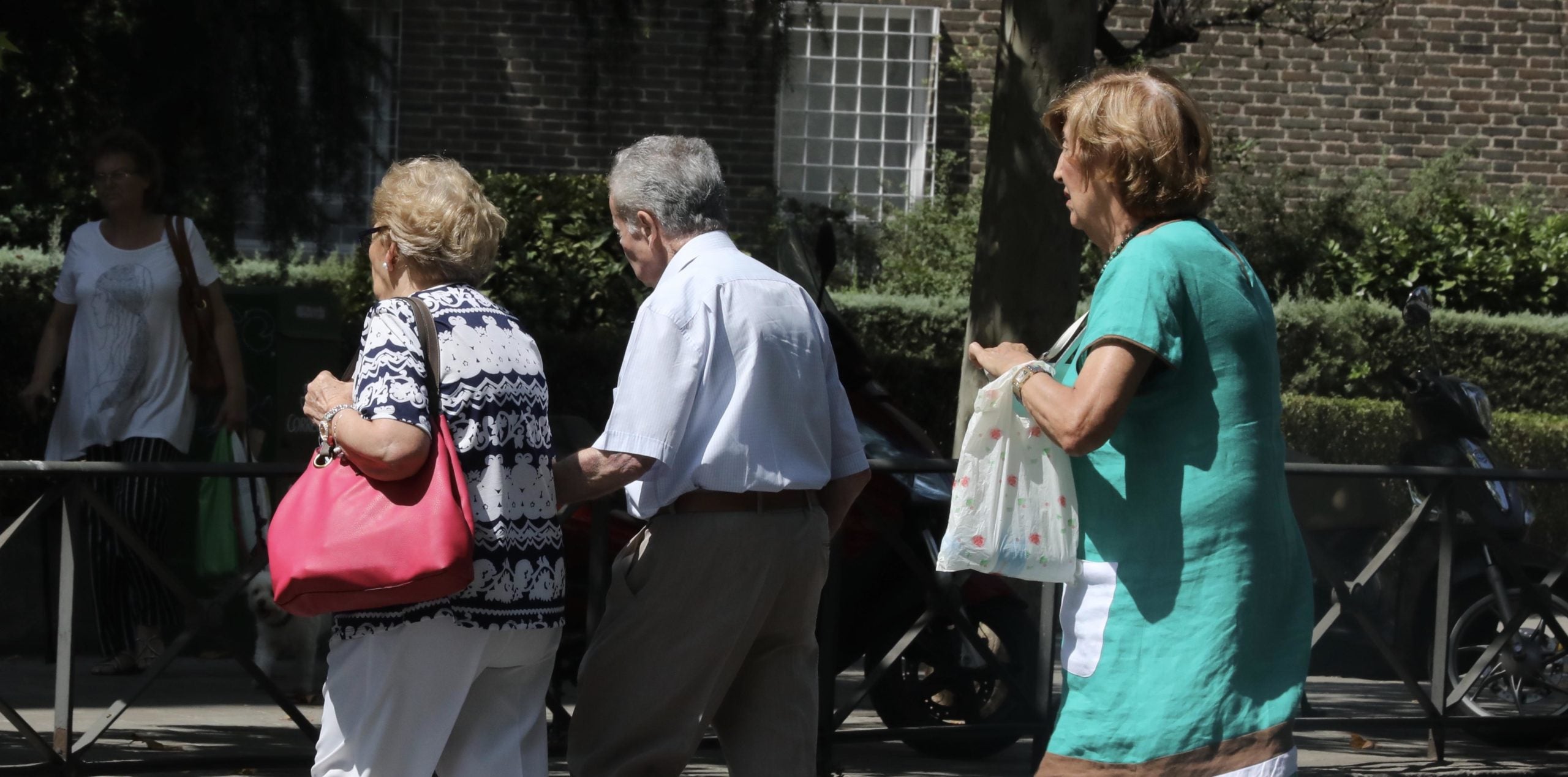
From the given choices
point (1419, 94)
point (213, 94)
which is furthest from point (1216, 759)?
point (1419, 94)

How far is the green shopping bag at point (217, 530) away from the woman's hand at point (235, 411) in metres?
0.31

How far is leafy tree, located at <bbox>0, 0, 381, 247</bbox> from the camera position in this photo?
21.4ft

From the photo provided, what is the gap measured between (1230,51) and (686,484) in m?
13.3

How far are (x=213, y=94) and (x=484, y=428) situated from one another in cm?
401

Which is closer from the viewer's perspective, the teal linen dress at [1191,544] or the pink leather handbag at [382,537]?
the teal linen dress at [1191,544]

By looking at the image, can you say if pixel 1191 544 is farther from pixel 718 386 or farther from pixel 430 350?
pixel 430 350

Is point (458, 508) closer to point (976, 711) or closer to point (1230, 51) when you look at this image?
point (976, 711)

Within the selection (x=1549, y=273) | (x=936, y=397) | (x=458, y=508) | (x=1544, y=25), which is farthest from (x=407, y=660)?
(x=1544, y=25)

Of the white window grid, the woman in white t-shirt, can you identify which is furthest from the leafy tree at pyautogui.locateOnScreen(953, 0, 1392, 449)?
the white window grid

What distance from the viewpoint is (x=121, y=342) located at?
222 inches

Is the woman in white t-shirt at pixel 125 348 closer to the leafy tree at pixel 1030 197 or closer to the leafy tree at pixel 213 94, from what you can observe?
the leafy tree at pixel 213 94

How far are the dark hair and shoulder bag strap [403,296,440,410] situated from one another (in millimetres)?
3043

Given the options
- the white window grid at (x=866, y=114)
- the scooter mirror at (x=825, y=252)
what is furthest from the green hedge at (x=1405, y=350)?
the scooter mirror at (x=825, y=252)

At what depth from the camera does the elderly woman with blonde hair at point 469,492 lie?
2.99 metres
